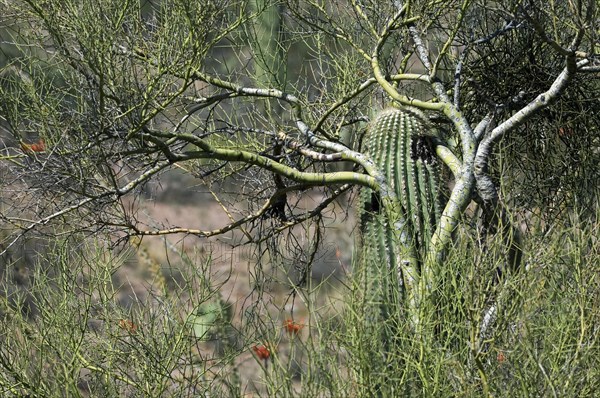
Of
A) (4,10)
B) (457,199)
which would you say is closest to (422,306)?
(457,199)

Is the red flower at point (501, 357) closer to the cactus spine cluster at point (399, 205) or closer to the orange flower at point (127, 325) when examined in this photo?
the cactus spine cluster at point (399, 205)

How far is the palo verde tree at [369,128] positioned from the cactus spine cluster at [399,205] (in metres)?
0.01

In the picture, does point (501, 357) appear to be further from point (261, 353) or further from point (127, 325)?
point (127, 325)

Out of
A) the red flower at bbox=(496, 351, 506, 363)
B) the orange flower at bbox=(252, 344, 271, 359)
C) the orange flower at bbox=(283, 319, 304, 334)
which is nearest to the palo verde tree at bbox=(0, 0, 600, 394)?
the red flower at bbox=(496, 351, 506, 363)

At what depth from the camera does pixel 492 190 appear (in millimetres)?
6270

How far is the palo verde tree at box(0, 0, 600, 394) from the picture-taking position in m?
5.46

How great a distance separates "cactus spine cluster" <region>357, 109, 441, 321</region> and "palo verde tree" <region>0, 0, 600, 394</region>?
1cm

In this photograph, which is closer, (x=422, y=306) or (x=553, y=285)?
(x=422, y=306)

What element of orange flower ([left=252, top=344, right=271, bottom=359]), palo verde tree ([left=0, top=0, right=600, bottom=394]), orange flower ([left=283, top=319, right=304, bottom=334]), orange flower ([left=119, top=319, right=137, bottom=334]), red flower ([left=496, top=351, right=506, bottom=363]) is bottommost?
red flower ([left=496, top=351, right=506, bottom=363])

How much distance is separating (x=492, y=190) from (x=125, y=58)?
230 cm

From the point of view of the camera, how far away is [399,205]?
612cm

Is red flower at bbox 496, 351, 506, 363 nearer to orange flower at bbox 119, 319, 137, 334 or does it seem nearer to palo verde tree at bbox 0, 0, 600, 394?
palo verde tree at bbox 0, 0, 600, 394

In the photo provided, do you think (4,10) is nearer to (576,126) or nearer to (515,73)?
(515,73)

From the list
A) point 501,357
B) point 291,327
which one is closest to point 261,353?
point 291,327
